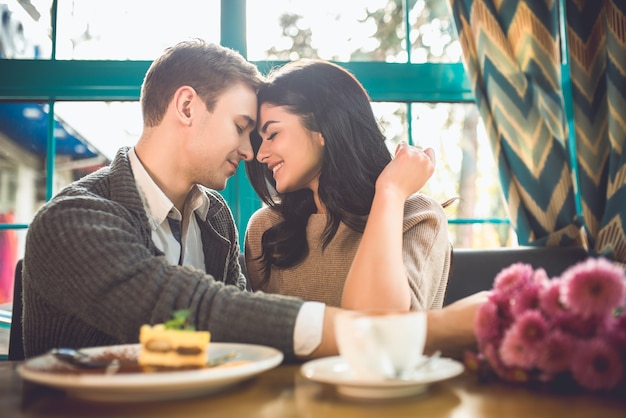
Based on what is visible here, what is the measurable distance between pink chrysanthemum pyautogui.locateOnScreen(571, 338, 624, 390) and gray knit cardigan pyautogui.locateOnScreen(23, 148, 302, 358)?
408mm

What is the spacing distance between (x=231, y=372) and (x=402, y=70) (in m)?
1.69

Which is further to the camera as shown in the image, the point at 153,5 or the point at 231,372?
the point at 153,5

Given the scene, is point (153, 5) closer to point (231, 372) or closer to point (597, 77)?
point (597, 77)

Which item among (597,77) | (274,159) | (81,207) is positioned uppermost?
(597,77)

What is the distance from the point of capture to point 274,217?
5.87ft

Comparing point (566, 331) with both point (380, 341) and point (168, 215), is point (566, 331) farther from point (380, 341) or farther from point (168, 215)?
point (168, 215)

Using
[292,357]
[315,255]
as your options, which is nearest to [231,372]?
[292,357]

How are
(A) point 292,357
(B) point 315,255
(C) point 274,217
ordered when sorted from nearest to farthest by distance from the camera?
1. (A) point 292,357
2. (B) point 315,255
3. (C) point 274,217

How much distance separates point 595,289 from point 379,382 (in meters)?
0.25

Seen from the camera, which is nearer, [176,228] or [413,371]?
[413,371]

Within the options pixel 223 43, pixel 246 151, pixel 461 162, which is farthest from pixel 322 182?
pixel 461 162

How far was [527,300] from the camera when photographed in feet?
2.33

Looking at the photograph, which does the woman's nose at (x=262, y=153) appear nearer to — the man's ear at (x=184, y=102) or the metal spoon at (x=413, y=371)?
the man's ear at (x=184, y=102)

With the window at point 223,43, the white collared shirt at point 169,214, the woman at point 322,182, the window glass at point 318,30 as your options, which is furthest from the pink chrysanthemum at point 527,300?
the window glass at point 318,30
